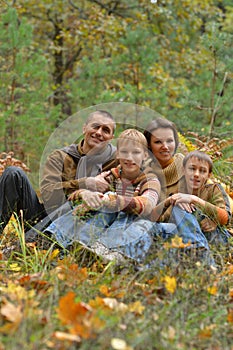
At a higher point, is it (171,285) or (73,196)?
(73,196)

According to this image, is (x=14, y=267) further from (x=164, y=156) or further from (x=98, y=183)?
(x=164, y=156)

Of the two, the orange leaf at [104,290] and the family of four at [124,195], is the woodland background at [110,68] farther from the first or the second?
the orange leaf at [104,290]

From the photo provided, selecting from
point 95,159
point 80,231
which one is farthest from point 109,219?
point 95,159

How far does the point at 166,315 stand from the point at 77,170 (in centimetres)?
202

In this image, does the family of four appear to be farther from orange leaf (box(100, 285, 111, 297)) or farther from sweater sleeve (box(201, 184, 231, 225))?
orange leaf (box(100, 285, 111, 297))

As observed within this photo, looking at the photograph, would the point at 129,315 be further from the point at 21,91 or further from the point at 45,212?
the point at 21,91

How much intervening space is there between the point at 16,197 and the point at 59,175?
40cm

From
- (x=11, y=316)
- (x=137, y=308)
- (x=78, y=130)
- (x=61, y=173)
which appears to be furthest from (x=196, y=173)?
(x=78, y=130)

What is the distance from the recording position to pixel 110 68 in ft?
30.3

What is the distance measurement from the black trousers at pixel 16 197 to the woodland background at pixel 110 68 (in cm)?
231

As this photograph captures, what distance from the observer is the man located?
4047 millimetres

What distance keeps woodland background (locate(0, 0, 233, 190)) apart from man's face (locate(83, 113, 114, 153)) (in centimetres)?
176

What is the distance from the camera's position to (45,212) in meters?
4.24

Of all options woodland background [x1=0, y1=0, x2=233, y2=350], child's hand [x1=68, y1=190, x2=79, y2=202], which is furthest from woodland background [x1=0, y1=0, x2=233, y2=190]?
child's hand [x1=68, y1=190, x2=79, y2=202]
